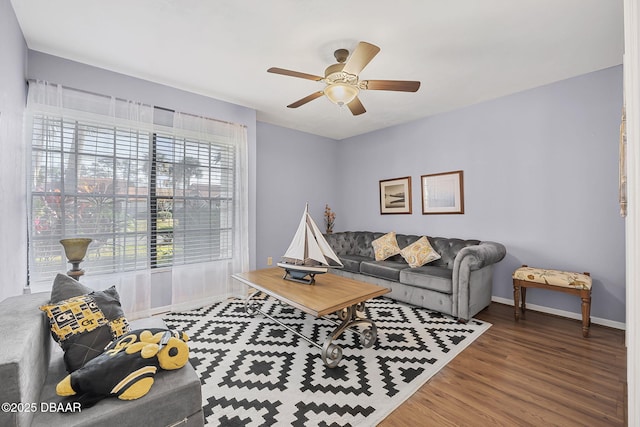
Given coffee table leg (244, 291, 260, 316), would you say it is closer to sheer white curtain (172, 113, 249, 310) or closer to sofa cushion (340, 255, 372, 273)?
sheer white curtain (172, 113, 249, 310)

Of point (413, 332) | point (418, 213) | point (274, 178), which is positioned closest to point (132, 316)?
point (274, 178)

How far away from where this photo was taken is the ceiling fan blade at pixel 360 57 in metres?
1.97

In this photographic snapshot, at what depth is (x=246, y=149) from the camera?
158 inches

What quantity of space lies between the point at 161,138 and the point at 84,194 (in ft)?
3.32

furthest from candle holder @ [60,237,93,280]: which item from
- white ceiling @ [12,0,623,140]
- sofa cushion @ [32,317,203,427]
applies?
white ceiling @ [12,0,623,140]

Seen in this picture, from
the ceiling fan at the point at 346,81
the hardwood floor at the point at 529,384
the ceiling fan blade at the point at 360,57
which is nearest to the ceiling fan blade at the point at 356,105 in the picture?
the ceiling fan at the point at 346,81

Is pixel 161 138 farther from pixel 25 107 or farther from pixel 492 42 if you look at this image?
pixel 492 42

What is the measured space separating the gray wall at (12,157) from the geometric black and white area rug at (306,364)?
144cm

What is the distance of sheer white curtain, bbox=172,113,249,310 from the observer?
138 inches

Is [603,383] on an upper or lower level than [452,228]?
lower

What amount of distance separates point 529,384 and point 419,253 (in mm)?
2030

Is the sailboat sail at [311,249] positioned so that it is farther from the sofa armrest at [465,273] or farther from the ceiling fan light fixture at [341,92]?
the sofa armrest at [465,273]

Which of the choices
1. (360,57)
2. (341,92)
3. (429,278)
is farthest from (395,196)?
(360,57)

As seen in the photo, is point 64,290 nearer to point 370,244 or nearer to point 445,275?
point 445,275
